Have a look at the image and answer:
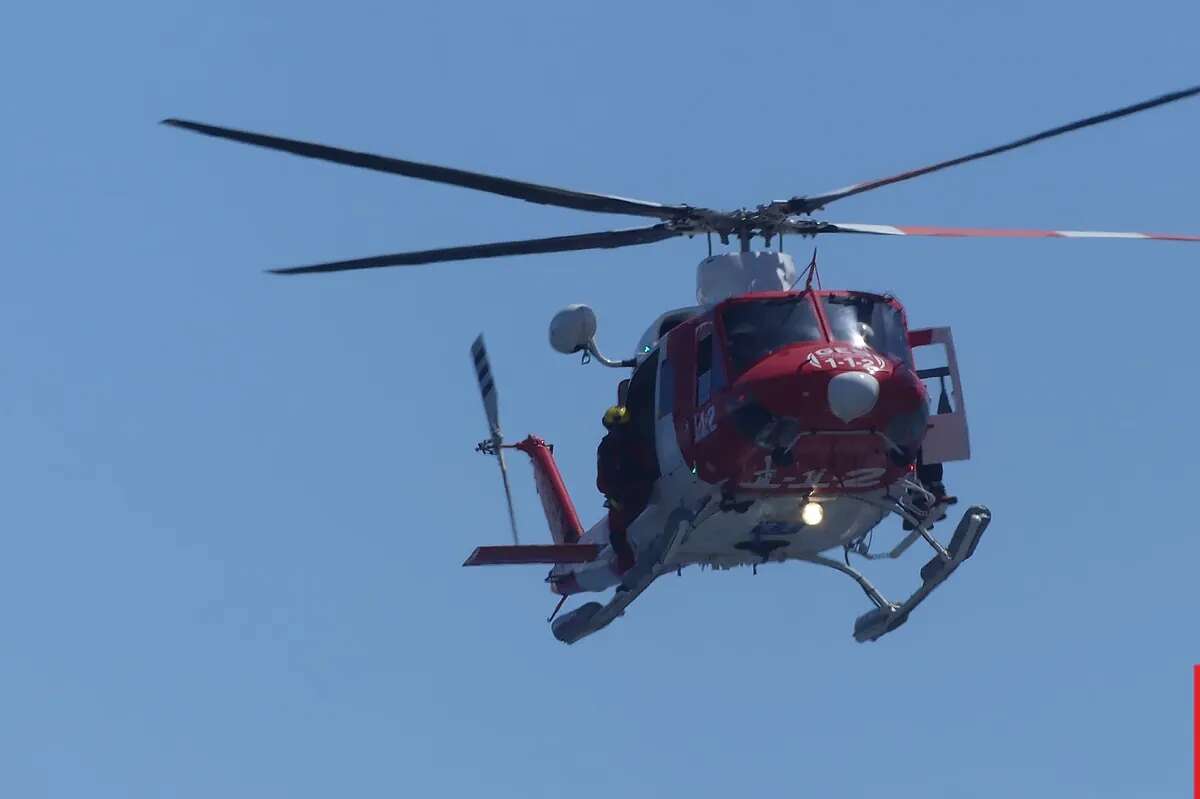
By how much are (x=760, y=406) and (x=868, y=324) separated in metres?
2.25

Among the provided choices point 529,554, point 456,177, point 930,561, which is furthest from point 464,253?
point 930,561

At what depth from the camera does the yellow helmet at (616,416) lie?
103 ft

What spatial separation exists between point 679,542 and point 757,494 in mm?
1503

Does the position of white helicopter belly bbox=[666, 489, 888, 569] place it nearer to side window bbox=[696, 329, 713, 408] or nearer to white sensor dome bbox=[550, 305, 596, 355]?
side window bbox=[696, 329, 713, 408]

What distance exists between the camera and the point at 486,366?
34906 mm

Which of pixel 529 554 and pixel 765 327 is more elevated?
pixel 765 327

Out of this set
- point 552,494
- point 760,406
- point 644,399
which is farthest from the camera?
point 552,494

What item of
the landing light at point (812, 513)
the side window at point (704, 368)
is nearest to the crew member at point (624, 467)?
the side window at point (704, 368)

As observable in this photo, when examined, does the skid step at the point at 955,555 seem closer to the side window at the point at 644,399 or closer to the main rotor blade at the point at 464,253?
the side window at the point at 644,399

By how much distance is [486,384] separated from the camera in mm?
34969

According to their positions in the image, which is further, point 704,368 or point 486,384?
point 486,384

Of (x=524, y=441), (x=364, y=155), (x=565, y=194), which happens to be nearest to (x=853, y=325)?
(x=565, y=194)

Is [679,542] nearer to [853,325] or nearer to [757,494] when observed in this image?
[757,494]

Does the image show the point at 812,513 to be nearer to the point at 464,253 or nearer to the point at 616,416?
the point at 616,416
